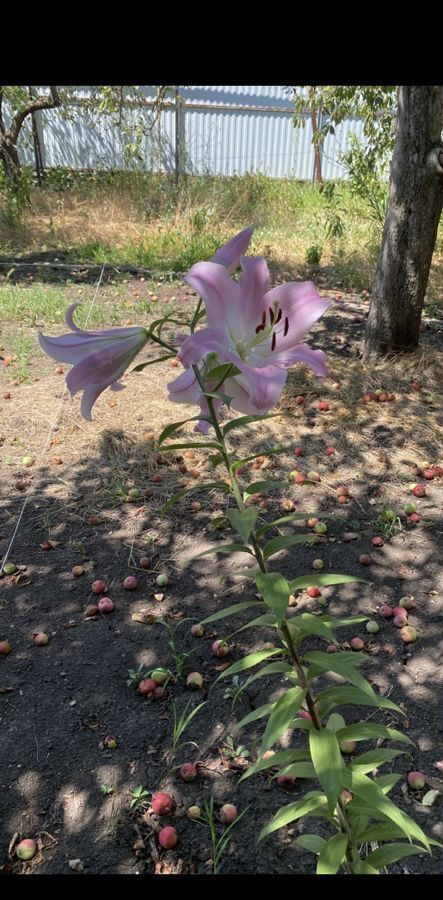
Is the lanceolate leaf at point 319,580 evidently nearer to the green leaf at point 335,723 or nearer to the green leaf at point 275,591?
the green leaf at point 275,591

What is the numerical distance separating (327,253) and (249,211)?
7.10 feet

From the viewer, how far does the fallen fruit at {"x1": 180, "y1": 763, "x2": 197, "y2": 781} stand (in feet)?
5.89

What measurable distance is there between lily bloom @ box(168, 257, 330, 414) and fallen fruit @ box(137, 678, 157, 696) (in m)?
1.46

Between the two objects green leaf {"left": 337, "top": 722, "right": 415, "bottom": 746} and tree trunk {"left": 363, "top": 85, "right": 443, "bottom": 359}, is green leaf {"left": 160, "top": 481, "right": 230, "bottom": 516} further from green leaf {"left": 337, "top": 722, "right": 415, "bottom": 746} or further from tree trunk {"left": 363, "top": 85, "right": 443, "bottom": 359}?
tree trunk {"left": 363, "top": 85, "right": 443, "bottom": 359}

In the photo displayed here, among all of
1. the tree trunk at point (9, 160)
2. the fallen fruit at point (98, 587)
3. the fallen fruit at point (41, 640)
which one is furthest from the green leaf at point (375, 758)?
the tree trunk at point (9, 160)

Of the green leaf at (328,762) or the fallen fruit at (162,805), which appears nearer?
the green leaf at (328,762)

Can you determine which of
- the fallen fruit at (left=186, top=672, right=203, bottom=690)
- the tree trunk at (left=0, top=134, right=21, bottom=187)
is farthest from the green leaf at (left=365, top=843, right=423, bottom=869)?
the tree trunk at (left=0, top=134, right=21, bottom=187)

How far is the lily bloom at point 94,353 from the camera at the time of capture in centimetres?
81

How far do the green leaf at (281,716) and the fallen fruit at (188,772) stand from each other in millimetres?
822

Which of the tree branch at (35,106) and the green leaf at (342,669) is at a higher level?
the tree branch at (35,106)

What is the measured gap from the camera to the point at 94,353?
31.7 inches

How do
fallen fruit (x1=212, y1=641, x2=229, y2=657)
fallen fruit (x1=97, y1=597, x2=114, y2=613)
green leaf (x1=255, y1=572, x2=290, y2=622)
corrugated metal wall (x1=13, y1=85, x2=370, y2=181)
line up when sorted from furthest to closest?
corrugated metal wall (x1=13, y1=85, x2=370, y2=181) < fallen fruit (x1=97, y1=597, x2=114, y2=613) < fallen fruit (x1=212, y1=641, x2=229, y2=657) < green leaf (x1=255, y1=572, x2=290, y2=622)

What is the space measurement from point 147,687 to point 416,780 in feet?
2.65

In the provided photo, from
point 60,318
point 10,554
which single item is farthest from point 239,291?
point 60,318
